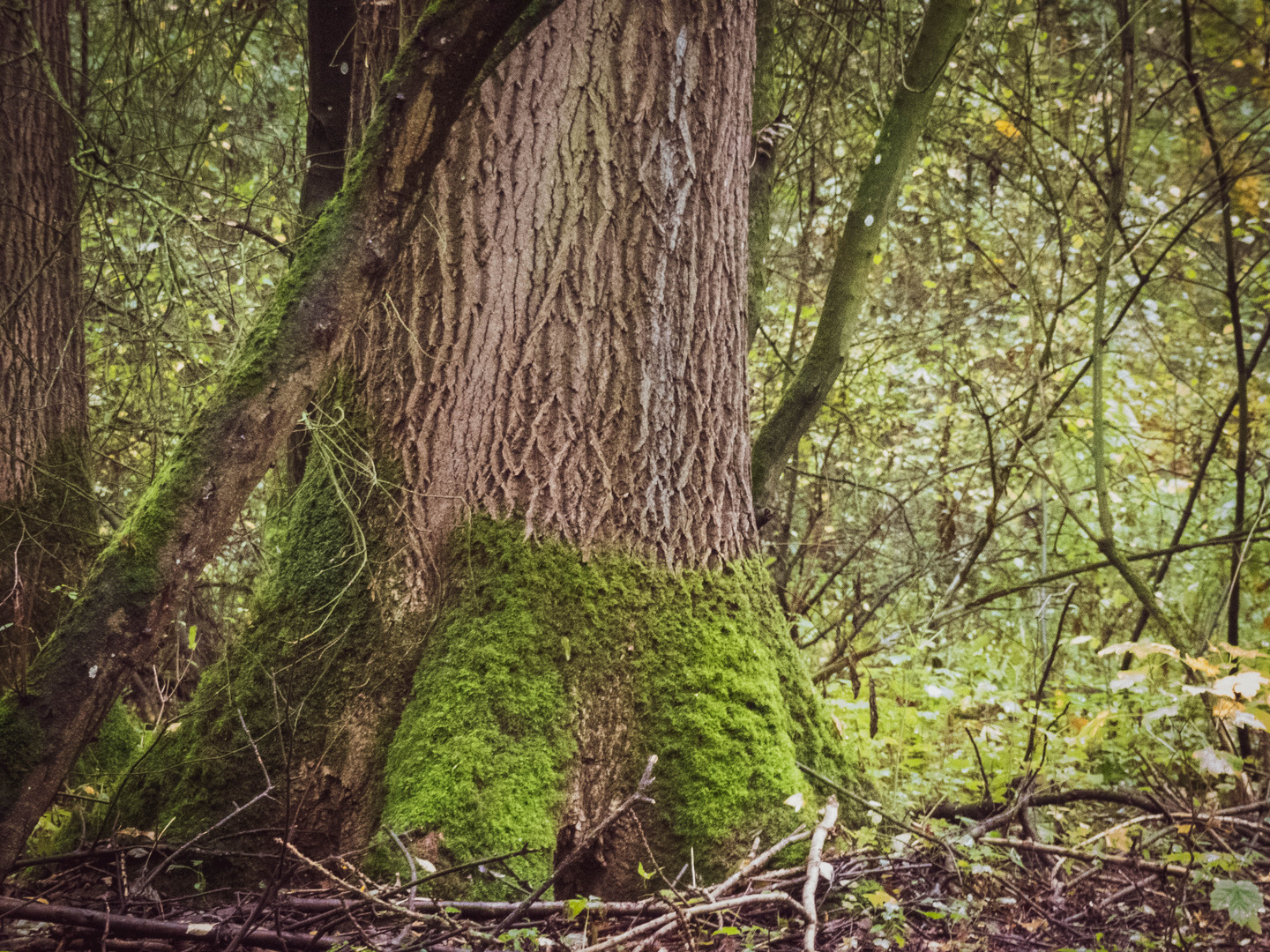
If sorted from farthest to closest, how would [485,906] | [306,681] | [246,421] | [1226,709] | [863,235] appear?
1. [863,235]
2. [306,681]
3. [1226,709]
4. [485,906]
5. [246,421]

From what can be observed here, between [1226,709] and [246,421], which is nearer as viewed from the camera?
[246,421]

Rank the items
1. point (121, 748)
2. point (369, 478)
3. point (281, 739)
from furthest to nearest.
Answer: point (121, 748), point (369, 478), point (281, 739)

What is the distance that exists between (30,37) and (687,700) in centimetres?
458

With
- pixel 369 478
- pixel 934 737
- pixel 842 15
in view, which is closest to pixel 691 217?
pixel 369 478

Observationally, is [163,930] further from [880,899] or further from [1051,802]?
[1051,802]

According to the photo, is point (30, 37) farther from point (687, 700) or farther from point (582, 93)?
point (687, 700)

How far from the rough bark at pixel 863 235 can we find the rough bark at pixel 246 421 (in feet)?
7.25

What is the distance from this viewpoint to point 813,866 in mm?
2359

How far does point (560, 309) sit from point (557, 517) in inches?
29.2

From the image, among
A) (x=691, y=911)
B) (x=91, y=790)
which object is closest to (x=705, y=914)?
(x=691, y=911)

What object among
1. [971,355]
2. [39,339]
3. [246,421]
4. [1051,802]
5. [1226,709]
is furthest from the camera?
[971,355]

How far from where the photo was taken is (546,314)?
288 cm

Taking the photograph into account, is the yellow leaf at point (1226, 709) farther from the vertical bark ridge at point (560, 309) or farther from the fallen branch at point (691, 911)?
the vertical bark ridge at point (560, 309)

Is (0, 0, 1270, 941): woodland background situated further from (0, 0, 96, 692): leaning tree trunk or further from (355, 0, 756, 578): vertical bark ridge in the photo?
(355, 0, 756, 578): vertical bark ridge
